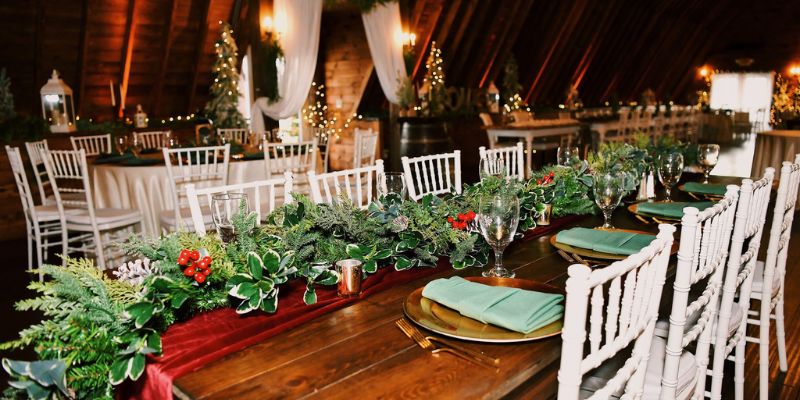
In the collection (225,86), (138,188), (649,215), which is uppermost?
(225,86)

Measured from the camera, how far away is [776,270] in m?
2.48

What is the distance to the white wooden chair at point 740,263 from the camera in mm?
1738

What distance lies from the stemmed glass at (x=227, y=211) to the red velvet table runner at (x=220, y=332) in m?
0.20

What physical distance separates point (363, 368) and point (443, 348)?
171mm

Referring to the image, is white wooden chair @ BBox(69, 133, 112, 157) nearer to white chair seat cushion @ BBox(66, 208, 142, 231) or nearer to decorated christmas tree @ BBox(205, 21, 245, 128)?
white chair seat cushion @ BBox(66, 208, 142, 231)

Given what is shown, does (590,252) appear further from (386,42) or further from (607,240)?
(386,42)

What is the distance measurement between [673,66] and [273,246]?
1684 centimetres

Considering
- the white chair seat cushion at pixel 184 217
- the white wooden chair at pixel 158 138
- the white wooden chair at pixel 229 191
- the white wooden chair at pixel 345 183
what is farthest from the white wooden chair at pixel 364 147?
the white wooden chair at pixel 229 191

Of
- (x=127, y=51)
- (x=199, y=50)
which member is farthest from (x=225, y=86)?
(x=127, y=51)

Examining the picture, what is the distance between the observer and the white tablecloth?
13.4 ft

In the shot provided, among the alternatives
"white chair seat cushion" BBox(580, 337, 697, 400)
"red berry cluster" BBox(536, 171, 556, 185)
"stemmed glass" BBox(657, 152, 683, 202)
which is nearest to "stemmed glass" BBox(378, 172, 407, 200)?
"red berry cluster" BBox(536, 171, 556, 185)

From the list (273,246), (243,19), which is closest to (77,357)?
(273,246)

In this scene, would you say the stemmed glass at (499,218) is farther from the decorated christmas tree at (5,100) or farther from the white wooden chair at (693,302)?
the decorated christmas tree at (5,100)

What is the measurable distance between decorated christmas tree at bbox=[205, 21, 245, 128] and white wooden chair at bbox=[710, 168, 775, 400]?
6858 millimetres
